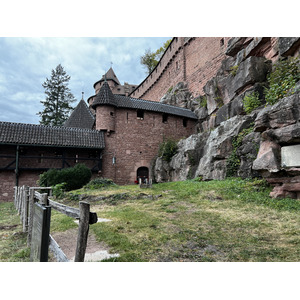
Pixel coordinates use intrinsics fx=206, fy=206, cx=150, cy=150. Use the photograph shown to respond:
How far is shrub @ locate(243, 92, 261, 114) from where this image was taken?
11.1 metres

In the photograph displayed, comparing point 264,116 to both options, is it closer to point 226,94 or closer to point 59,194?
point 226,94

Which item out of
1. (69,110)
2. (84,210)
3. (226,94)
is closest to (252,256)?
(84,210)

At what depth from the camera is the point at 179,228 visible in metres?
4.44

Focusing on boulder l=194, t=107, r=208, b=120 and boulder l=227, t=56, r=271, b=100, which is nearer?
boulder l=227, t=56, r=271, b=100

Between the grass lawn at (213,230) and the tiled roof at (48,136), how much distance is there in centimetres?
1060

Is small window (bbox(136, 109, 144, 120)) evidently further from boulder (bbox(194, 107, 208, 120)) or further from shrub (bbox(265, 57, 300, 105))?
shrub (bbox(265, 57, 300, 105))

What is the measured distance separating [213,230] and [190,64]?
22.5 metres

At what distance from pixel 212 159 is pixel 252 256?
28.6 ft

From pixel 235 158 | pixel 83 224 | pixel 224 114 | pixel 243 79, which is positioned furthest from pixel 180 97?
pixel 83 224

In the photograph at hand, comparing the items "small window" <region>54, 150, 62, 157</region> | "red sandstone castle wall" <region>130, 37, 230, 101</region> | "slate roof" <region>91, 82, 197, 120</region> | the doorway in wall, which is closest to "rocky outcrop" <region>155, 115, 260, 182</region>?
the doorway in wall

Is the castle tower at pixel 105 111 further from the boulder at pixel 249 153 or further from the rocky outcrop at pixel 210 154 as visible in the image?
the boulder at pixel 249 153

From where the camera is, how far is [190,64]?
2338cm

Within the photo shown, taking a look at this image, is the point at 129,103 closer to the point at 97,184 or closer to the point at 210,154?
the point at 97,184

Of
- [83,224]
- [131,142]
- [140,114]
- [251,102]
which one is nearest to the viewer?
[83,224]
